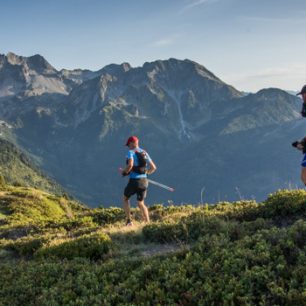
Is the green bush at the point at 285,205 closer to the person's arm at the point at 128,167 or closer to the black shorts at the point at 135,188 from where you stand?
the black shorts at the point at 135,188

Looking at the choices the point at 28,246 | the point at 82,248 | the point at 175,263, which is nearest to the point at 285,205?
the point at 175,263

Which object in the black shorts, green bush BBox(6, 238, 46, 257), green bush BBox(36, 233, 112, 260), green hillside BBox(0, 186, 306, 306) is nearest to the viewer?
green hillside BBox(0, 186, 306, 306)

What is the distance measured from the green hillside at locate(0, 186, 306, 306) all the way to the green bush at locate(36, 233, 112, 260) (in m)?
0.03

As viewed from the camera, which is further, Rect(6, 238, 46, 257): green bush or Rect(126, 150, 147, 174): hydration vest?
Rect(126, 150, 147, 174): hydration vest

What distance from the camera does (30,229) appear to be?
1925 centimetres

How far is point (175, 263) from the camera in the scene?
9.48m

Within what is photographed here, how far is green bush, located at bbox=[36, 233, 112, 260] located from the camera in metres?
12.4

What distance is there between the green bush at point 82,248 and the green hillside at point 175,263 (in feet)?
0.09

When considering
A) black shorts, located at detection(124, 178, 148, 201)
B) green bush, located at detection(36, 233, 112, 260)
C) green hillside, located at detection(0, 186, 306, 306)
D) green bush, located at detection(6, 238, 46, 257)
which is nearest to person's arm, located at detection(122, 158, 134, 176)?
black shorts, located at detection(124, 178, 148, 201)

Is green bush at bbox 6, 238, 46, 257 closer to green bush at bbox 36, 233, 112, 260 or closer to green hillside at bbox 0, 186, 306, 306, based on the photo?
green hillside at bbox 0, 186, 306, 306

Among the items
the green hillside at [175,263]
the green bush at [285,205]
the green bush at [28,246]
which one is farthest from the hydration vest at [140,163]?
the green bush at [285,205]

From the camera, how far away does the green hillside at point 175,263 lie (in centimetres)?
802

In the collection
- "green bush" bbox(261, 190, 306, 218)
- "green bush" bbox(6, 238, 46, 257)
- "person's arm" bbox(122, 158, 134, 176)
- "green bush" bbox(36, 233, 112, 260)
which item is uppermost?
"person's arm" bbox(122, 158, 134, 176)

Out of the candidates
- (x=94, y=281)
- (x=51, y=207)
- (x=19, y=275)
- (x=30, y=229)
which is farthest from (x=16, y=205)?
(x=94, y=281)
